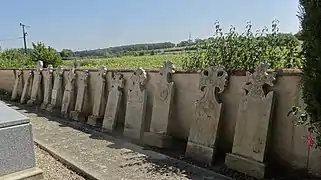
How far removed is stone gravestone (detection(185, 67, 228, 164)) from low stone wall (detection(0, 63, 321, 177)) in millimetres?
119

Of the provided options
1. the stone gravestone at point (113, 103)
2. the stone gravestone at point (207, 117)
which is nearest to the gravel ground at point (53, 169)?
the stone gravestone at point (207, 117)

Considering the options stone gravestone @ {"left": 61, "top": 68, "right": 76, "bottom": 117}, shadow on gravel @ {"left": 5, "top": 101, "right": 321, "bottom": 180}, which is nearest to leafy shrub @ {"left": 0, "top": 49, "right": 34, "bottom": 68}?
stone gravestone @ {"left": 61, "top": 68, "right": 76, "bottom": 117}

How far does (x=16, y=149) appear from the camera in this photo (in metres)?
3.40

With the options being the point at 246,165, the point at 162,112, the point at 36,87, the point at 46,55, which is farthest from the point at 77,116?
the point at 46,55

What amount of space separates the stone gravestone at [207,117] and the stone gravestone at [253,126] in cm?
34

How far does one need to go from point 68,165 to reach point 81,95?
3662 millimetres

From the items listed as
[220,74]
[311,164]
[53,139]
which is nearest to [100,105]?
[53,139]

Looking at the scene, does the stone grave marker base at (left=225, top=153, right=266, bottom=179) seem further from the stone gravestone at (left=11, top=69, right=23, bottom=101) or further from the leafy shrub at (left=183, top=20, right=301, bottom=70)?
the stone gravestone at (left=11, top=69, right=23, bottom=101)

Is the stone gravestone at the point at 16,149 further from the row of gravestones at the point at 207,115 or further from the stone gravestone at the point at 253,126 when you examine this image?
the stone gravestone at the point at 253,126

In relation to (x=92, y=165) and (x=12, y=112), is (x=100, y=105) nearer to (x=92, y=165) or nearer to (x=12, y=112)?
(x=92, y=165)

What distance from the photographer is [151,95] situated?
6.07 meters

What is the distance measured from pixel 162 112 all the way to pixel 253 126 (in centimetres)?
182

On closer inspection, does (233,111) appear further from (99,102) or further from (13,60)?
(13,60)

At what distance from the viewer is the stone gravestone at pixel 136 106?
5930 millimetres
